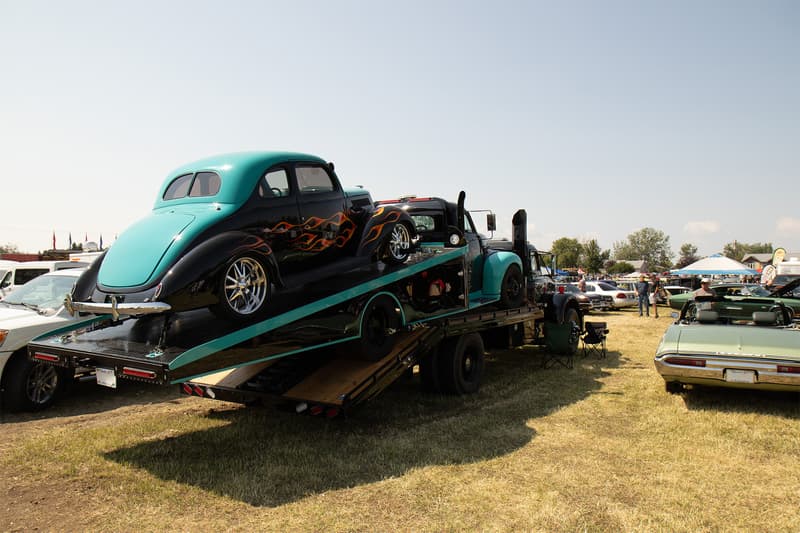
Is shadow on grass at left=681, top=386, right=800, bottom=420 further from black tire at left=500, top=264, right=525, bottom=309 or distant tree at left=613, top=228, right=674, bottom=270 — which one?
distant tree at left=613, top=228, right=674, bottom=270

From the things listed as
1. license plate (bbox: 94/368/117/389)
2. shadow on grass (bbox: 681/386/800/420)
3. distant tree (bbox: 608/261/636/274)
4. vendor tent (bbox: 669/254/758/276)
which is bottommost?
distant tree (bbox: 608/261/636/274)

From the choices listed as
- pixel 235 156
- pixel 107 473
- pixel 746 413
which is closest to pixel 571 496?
pixel 746 413

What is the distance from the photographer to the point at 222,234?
5000 millimetres

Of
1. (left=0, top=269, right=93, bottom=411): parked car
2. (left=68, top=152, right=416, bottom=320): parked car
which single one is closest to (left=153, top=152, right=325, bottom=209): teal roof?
(left=68, top=152, right=416, bottom=320): parked car

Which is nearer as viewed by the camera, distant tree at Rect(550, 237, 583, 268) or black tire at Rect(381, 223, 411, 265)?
black tire at Rect(381, 223, 411, 265)

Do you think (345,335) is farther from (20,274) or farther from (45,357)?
(20,274)

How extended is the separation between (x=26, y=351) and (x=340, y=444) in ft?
14.1

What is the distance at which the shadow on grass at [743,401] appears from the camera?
22.5ft

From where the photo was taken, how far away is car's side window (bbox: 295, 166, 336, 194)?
611cm

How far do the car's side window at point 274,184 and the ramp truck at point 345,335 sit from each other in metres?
1.01

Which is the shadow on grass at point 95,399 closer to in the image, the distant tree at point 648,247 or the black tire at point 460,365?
the black tire at point 460,365

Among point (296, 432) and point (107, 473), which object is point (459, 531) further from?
point (107, 473)

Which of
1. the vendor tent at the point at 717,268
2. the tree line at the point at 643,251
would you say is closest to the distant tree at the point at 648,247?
the tree line at the point at 643,251

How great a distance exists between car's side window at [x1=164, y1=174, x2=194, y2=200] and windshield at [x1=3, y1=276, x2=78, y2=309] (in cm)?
332
